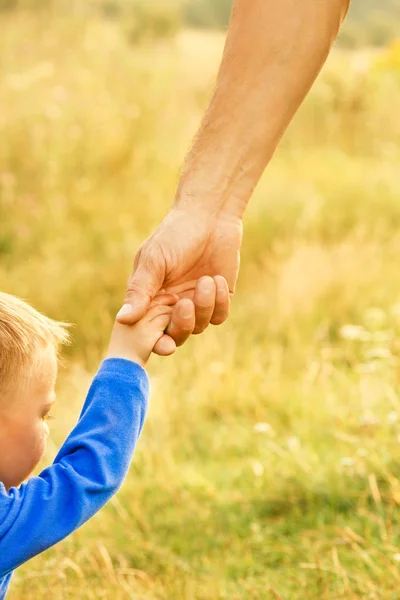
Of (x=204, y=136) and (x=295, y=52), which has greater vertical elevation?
(x=295, y=52)

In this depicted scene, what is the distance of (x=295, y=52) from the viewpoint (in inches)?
75.9

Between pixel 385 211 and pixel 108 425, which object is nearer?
pixel 108 425

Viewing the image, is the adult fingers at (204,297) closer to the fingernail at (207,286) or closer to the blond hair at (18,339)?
the fingernail at (207,286)

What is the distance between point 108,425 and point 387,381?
2.24 meters

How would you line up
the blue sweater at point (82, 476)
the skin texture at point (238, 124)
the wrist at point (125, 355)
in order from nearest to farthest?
1. the blue sweater at point (82, 476)
2. the wrist at point (125, 355)
3. the skin texture at point (238, 124)

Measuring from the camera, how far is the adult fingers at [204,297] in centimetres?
173

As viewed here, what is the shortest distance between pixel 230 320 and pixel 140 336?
3.16 metres

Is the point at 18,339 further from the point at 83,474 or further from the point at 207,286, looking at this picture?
the point at 207,286

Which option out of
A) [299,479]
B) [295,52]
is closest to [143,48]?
[299,479]

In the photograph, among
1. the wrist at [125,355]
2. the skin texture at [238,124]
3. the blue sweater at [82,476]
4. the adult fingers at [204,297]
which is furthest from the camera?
the skin texture at [238,124]

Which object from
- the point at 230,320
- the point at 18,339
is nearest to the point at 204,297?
the point at 18,339

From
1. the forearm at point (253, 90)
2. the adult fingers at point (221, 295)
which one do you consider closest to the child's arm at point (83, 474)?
the adult fingers at point (221, 295)

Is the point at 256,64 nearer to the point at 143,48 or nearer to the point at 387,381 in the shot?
the point at 387,381

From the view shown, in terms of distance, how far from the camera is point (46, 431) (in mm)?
1607
